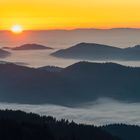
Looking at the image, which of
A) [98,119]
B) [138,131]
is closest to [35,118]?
[138,131]

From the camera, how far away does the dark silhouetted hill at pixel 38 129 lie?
69000 millimetres

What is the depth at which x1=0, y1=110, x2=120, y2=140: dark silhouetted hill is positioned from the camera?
6900 centimetres

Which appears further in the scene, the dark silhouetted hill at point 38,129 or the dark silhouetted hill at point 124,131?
the dark silhouetted hill at point 124,131

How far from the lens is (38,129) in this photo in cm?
7275

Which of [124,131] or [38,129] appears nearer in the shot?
[38,129]

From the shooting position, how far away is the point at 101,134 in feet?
296

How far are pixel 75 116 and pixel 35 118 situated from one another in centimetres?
11249

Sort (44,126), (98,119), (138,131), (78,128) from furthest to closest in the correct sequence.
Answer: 1. (98,119)
2. (138,131)
3. (78,128)
4. (44,126)

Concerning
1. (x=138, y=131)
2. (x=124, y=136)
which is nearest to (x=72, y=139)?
(x=124, y=136)

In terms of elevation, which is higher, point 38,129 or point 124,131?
point 124,131

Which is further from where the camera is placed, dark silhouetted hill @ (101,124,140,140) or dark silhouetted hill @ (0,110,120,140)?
dark silhouetted hill @ (101,124,140,140)

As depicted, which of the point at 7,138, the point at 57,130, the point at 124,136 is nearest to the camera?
the point at 7,138

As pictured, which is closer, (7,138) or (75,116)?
(7,138)

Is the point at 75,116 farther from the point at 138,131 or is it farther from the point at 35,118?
the point at 35,118
